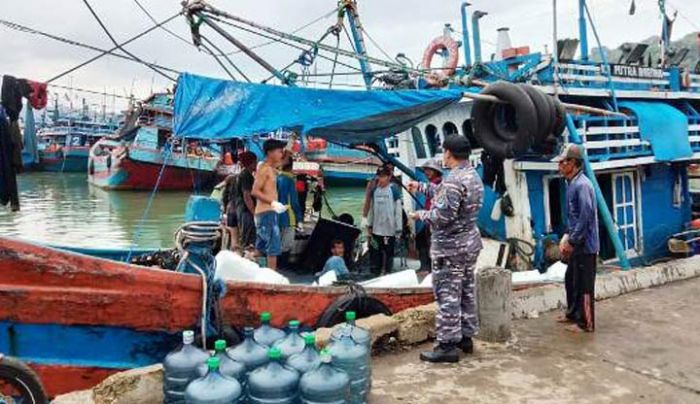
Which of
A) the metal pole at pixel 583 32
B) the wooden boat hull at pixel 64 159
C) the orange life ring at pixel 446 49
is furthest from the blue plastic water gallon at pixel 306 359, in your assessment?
the wooden boat hull at pixel 64 159

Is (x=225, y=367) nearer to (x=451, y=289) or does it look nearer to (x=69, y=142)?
(x=451, y=289)

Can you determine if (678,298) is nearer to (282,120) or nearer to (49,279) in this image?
(282,120)

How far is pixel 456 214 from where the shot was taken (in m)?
4.28

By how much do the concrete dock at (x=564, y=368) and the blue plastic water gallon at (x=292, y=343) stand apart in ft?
2.04

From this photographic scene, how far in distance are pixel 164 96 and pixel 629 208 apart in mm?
32885

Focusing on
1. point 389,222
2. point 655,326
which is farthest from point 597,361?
point 389,222

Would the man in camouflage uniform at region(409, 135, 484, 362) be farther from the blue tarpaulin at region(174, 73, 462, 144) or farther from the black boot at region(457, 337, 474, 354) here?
A: the blue tarpaulin at region(174, 73, 462, 144)

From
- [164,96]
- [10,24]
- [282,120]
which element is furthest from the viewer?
[164,96]

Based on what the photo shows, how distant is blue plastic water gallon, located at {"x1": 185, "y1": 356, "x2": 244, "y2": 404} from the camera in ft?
9.84

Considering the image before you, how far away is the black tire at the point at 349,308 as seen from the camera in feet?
17.0

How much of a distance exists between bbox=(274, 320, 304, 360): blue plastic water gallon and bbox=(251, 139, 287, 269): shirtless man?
287 centimetres

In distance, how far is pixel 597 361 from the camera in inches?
183

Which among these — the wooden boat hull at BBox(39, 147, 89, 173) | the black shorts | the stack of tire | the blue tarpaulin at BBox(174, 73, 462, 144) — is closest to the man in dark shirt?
the black shorts

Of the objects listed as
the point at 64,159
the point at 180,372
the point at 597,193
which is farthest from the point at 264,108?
the point at 64,159
